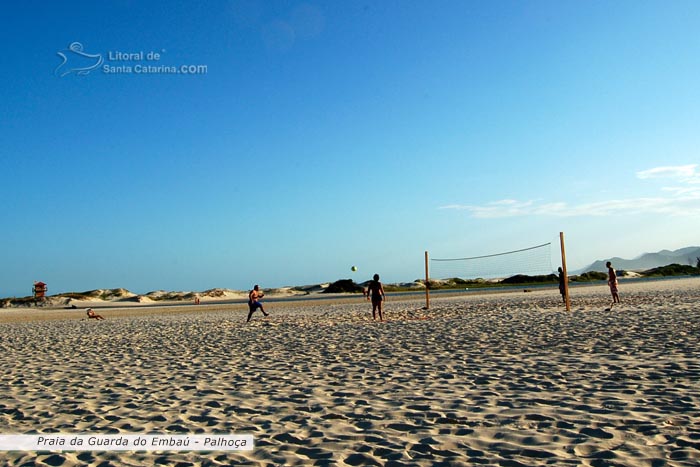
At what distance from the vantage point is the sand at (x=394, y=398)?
12.8 ft

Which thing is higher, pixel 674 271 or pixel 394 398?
pixel 674 271

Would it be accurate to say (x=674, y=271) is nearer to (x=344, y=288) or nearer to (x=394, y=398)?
(x=344, y=288)

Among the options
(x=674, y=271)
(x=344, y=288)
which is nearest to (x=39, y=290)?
(x=344, y=288)

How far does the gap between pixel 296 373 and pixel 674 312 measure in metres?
10.6

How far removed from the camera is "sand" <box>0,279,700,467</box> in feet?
12.8

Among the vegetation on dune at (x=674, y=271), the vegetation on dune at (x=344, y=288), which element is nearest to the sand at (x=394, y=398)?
the vegetation on dune at (x=344, y=288)

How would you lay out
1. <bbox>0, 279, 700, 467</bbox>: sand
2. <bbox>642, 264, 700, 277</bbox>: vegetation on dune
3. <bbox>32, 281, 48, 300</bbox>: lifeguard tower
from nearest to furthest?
<bbox>0, 279, 700, 467</bbox>: sand
<bbox>32, 281, 48, 300</bbox>: lifeguard tower
<bbox>642, 264, 700, 277</bbox>: vegetation on dune

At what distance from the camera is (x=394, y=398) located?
5.59 m

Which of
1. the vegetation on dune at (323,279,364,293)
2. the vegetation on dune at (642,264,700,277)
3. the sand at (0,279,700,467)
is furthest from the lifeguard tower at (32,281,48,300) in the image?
the vegetation on dune at (642,264,700,277)

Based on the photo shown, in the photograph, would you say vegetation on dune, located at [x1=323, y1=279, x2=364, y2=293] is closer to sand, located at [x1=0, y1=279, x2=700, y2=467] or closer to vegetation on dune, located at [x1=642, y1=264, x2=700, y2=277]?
vegetation on dune, located at [x1=642, y1=264, x2=700, y2=277]

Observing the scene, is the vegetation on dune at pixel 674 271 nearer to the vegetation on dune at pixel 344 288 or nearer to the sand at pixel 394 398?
the vegetation on dune at pixel 344 288

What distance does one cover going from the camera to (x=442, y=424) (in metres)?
4.54

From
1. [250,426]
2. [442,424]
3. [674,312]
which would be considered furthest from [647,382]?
[674,312]

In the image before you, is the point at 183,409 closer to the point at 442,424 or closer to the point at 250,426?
the point at 250,426
